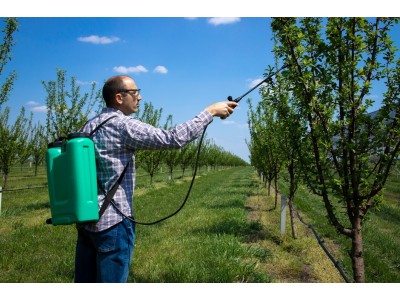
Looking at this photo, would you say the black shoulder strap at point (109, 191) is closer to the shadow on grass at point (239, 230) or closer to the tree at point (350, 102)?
the tree at point (350, 102)

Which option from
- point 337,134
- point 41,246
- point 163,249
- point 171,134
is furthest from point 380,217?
point 171,134

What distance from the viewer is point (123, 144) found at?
2.37 meters

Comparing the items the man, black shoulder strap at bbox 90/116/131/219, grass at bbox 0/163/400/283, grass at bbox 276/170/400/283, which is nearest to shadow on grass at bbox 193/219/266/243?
grass at bbox 0/163/400/283

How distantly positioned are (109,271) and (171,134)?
99 centimetres

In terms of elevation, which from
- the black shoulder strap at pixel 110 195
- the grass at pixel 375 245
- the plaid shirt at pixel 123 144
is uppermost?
the plaid shirt at pixel 123 144

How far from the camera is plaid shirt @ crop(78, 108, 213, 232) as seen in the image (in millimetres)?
2320

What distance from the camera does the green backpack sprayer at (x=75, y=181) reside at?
2.24 metres

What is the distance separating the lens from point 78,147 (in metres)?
Result: 2.25

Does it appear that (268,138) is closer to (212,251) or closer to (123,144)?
(212,251)

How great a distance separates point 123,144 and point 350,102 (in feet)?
7.99

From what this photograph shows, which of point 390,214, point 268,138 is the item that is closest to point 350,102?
point 268,138

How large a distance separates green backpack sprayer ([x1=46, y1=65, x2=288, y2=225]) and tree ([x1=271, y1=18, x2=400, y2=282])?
7.53 ft

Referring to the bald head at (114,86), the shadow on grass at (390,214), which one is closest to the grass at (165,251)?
the bald head at (114,86)

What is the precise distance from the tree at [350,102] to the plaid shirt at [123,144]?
1.78 meters
